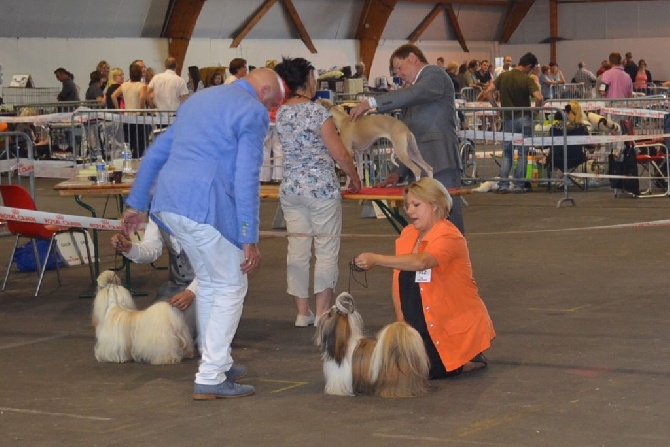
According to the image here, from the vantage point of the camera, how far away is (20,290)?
7.86 m

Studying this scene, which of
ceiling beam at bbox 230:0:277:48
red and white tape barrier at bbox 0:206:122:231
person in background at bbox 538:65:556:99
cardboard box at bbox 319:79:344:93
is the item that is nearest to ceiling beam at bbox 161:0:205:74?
ceiling beam at bbox 230:0:277:48

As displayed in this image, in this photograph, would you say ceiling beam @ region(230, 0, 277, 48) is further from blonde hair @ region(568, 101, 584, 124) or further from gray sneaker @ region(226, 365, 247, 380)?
gray sneaker @ region(226, 365, 247, 380)

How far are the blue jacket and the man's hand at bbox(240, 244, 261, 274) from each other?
3 cm

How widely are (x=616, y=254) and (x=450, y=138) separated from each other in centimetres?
237

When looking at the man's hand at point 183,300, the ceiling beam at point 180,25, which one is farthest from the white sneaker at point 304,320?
the ceiling beam at point 180,25

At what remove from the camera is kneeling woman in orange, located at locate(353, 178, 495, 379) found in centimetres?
502

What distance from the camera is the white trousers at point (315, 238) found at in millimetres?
6148

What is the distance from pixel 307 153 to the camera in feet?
20.1

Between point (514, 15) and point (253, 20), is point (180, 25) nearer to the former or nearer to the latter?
point (253, 20)

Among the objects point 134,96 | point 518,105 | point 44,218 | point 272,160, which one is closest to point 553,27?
point 518,105

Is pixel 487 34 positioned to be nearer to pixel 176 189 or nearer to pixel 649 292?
pixel 649 292

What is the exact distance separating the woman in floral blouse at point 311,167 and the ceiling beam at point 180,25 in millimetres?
18599

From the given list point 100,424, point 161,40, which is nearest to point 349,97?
point 161,40

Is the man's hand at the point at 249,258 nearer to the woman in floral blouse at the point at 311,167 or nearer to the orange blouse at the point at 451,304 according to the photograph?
the orange blouse at the point at 451,304
